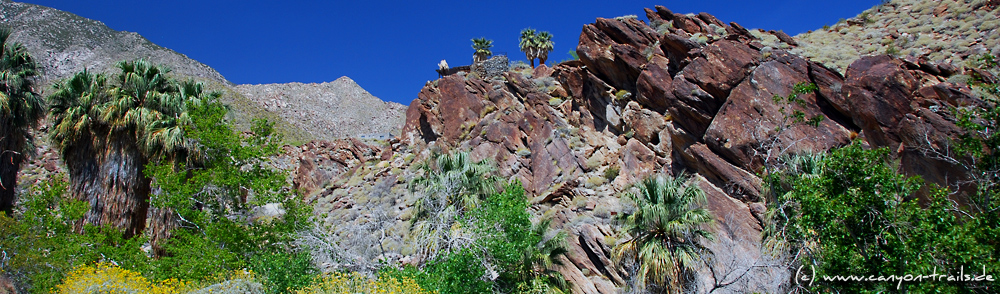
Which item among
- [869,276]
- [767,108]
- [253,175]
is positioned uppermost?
[767,108]

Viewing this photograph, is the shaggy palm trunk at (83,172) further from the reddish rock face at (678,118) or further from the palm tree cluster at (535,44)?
the palm tree cluster at (535,44)

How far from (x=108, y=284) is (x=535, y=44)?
36775mm

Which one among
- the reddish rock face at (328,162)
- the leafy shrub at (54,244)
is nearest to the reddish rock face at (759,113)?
the leafy shrub at (54,244)

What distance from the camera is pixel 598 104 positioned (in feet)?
100

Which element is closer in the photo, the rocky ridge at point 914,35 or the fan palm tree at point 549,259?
the fan palm tree at point 549,259

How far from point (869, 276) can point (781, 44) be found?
722 inches

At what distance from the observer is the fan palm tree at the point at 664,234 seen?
52.0 ft

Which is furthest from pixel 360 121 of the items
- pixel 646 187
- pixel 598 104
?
pixel 646 187

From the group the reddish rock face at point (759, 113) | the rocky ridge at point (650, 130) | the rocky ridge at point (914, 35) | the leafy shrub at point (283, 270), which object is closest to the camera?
the leafy shrub at point (283, 270)

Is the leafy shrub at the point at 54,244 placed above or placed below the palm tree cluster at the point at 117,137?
below

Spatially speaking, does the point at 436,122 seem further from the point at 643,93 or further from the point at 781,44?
the point at 781,44

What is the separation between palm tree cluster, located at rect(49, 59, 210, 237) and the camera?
62.5 ft

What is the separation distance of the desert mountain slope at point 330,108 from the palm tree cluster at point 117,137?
50449 mm

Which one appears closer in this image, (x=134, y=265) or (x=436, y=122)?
(x=134, y=265)
